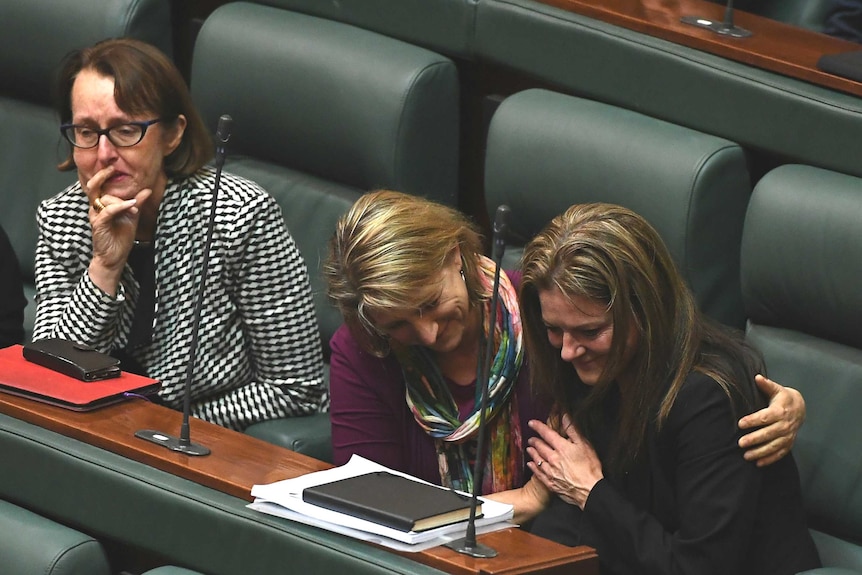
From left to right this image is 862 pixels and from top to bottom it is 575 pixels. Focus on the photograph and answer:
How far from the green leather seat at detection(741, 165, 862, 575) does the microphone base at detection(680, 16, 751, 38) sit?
0.95 feet

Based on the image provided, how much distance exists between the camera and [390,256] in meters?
1.75

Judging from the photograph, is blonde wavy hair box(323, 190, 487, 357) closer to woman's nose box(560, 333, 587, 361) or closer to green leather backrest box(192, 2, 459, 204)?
woman's nose box(560, 333, 587, 361)

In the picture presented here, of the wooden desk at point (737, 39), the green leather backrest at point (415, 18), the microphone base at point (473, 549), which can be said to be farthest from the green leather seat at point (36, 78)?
the microphone base at point (473, 549)

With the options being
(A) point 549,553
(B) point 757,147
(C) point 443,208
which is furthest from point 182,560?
(B) point 757,147

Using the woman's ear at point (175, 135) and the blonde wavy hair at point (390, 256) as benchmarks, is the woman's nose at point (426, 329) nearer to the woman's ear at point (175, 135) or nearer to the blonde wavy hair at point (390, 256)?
the blonde wavy hair at point (390, 256)

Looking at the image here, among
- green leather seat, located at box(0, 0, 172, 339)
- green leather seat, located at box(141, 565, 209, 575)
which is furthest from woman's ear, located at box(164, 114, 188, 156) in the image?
green leather seat, located at box(141, 565, 209, 575)

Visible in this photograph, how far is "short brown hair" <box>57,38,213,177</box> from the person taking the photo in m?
2.15

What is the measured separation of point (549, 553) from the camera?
144cm

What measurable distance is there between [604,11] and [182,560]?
1.10 m

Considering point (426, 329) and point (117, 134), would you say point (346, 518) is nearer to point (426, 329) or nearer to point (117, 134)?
point (426, 329)

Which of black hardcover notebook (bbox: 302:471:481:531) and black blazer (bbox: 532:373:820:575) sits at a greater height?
black hardcover notebook (bbox: 302:471:481:531)

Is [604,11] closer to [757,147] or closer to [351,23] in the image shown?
[757,147]

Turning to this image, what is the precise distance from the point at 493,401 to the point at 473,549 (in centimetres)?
44

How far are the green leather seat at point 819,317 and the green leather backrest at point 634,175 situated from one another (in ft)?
0.24
